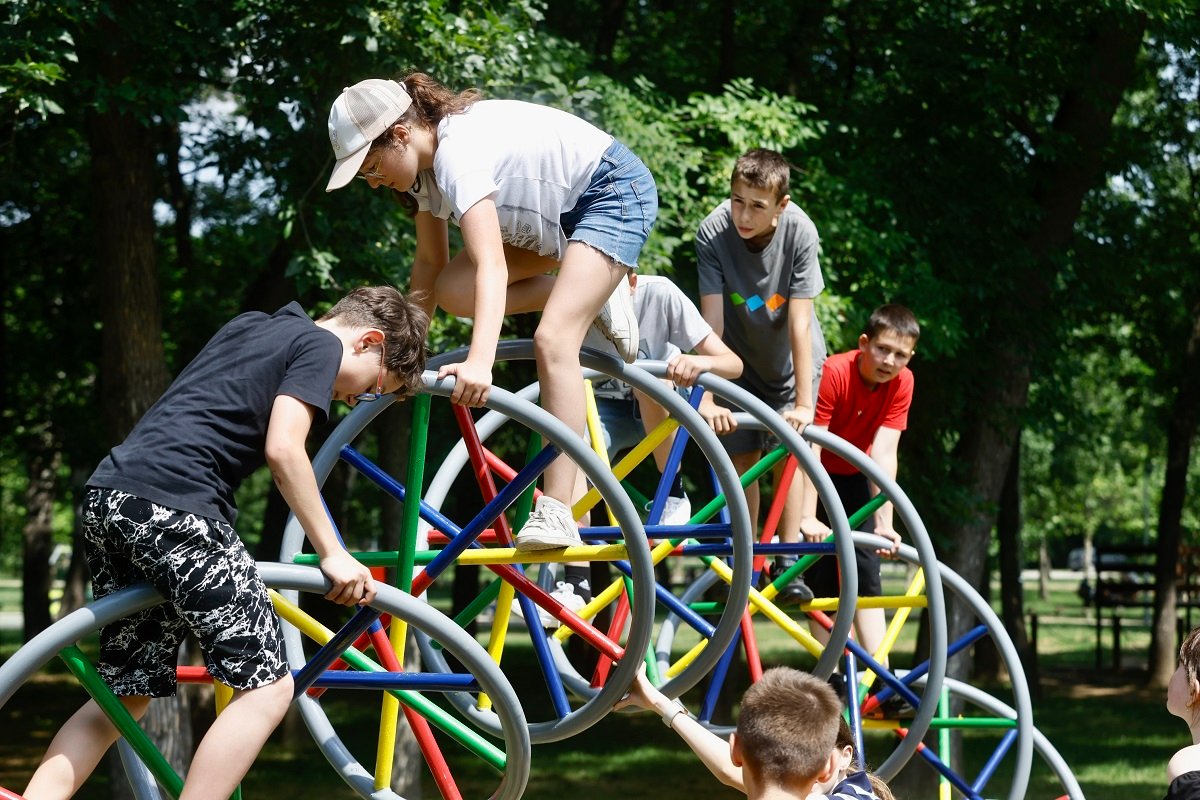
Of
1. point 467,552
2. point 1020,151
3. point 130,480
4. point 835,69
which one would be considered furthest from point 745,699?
point 835,69

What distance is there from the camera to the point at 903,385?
520 centimetres

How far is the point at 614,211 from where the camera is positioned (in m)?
3.48

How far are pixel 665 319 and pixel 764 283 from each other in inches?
15.1

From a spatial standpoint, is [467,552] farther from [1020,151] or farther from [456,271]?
[1020,151]

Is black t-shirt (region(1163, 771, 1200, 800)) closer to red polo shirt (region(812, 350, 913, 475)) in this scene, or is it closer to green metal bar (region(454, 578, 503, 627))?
green metal bar (region(454, 578, 503, 627))

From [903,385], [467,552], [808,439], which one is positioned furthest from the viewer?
[903,385]

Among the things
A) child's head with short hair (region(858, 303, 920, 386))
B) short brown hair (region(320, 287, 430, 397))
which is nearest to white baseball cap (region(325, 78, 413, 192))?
short brown hair (region(320, 287, 430, 397))

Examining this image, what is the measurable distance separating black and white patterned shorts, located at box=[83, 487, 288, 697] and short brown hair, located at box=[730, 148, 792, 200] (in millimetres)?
2126

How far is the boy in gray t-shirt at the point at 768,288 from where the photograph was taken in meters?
4.23

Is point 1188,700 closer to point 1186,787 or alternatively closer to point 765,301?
point 1186,787

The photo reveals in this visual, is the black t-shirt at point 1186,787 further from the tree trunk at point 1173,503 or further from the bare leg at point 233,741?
the tree trunk at point 1173,503

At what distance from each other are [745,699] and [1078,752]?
1205 cm

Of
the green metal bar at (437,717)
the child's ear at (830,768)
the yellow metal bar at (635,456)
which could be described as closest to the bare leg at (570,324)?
the yellow metal bar at (635,456)

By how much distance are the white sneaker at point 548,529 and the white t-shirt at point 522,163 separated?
672 mm
